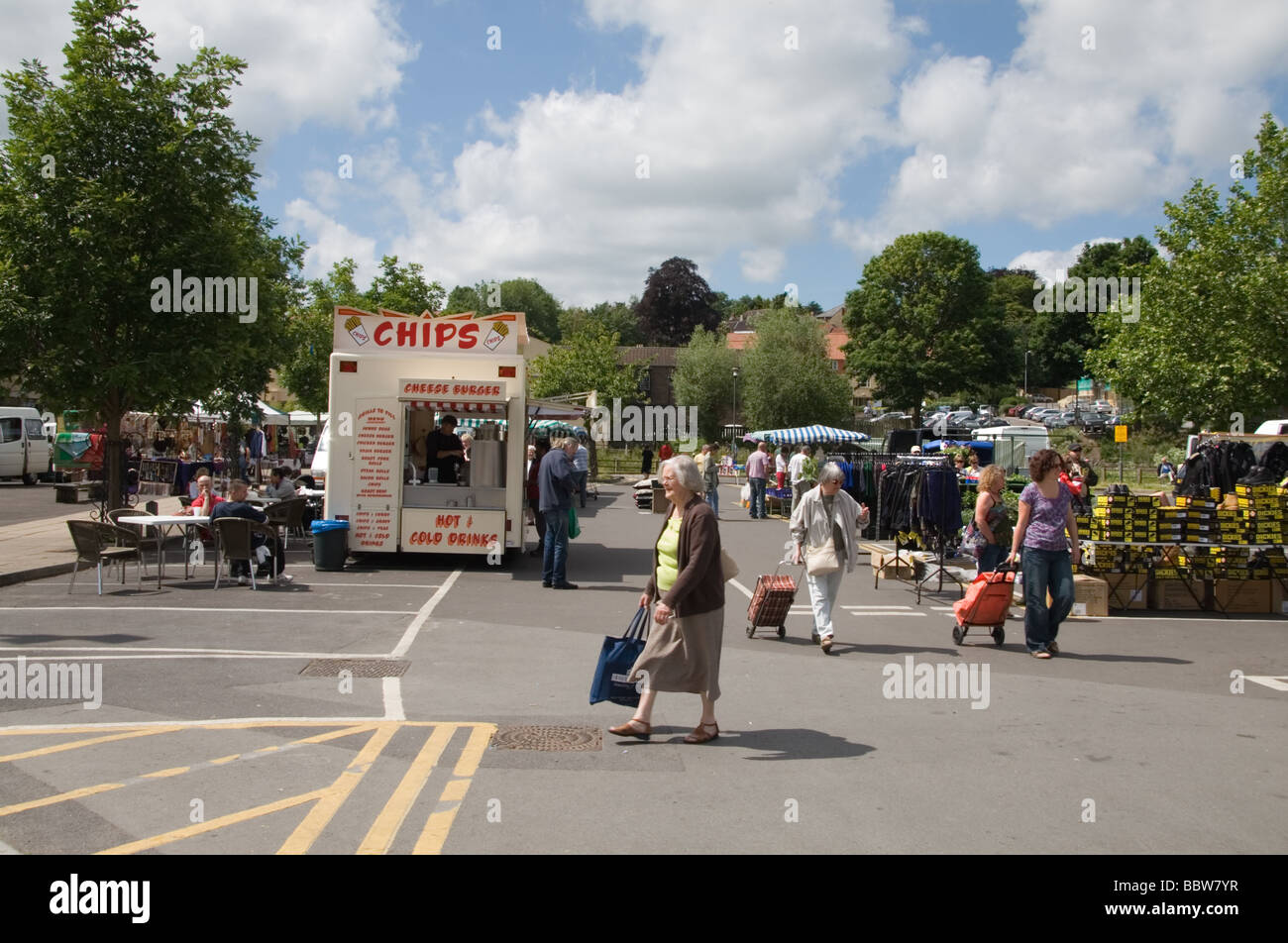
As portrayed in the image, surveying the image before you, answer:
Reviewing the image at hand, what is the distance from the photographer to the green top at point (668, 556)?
268 inches

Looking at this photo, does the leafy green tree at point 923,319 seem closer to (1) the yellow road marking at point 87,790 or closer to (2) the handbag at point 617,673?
(2) the handbag at point 617,673

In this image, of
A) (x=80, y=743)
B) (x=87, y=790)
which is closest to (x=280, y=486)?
(x=80, y=743)

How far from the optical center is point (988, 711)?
7.70 metres

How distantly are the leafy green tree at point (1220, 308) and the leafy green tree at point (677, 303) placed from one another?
6822cm

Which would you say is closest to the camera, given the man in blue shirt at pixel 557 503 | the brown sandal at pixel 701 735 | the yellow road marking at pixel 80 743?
the yellow road marking at pixel 80 743

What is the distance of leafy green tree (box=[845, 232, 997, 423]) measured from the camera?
68.7 meters

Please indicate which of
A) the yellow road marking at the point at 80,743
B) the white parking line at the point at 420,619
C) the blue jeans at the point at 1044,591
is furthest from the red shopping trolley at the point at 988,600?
the yellow road marking at the point at 80,743

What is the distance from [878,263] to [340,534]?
201 ft

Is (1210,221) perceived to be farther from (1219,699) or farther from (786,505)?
(1219,699)

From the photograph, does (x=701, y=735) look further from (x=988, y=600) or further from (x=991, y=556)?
(x=991, y=556)

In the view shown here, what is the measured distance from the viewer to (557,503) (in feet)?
45.2

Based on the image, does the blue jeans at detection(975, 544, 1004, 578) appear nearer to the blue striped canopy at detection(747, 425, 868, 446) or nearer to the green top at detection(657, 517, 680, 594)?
the green top at detection(657, 517, 680, 594)

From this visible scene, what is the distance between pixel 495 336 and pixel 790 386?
47.7 meters

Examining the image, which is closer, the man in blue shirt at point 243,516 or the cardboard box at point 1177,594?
the cardboard box at point 1177,594
